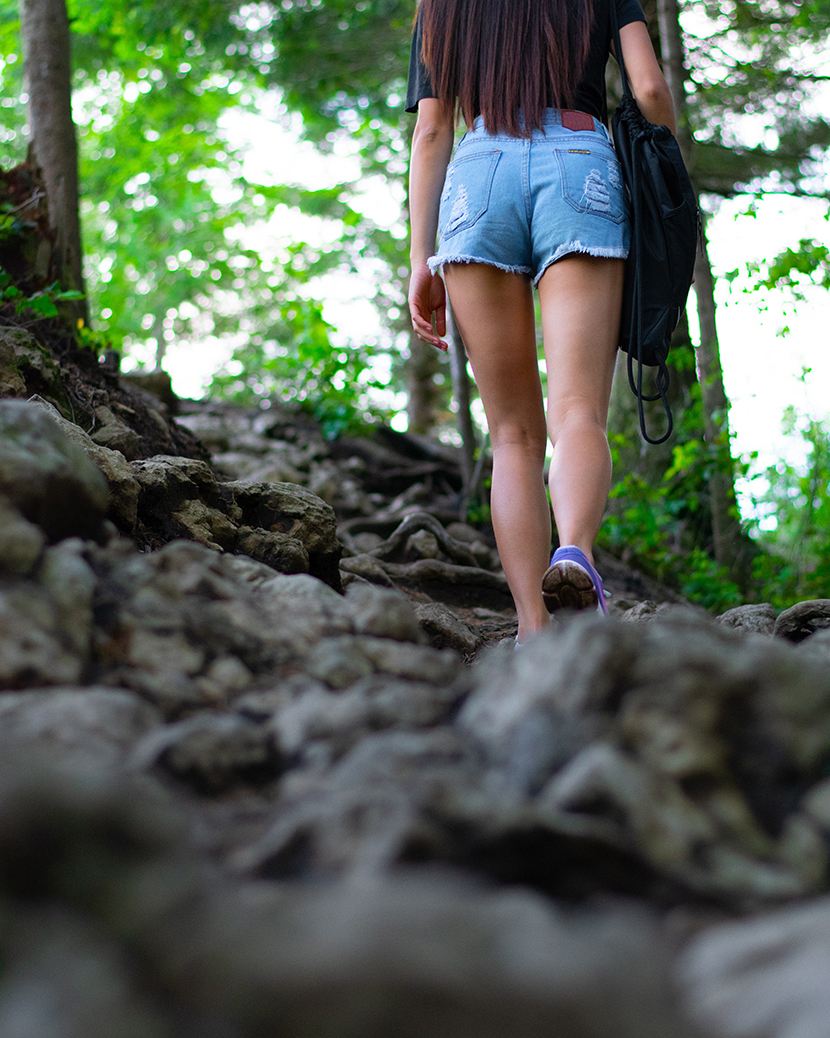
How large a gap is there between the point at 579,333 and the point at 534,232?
1.19ft

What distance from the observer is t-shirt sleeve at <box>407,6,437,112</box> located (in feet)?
9.68

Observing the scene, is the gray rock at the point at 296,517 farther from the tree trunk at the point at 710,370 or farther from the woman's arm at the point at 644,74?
the tree trunk at the point at 710,370

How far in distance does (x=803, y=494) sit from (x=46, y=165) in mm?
5608

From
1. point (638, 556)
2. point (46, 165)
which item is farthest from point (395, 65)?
point (638, 556)

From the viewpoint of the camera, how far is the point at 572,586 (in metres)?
2.23

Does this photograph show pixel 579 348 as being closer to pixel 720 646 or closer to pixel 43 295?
pixel 720 646

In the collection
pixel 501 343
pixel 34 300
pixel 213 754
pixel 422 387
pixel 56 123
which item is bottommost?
pixel 213 754

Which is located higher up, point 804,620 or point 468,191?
point 468,191

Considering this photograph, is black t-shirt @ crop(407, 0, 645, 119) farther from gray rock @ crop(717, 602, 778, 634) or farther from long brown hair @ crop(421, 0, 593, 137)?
gray rock @ crop(717, 602, 778, 634)

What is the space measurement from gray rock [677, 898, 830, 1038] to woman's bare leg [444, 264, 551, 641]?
1712 millimetres

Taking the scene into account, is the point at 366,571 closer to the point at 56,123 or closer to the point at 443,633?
the point at 443,633

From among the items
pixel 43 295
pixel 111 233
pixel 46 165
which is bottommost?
pixel 43 295

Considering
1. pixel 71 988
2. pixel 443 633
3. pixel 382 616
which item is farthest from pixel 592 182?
pixel 71 988

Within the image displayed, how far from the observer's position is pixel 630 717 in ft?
3.85
